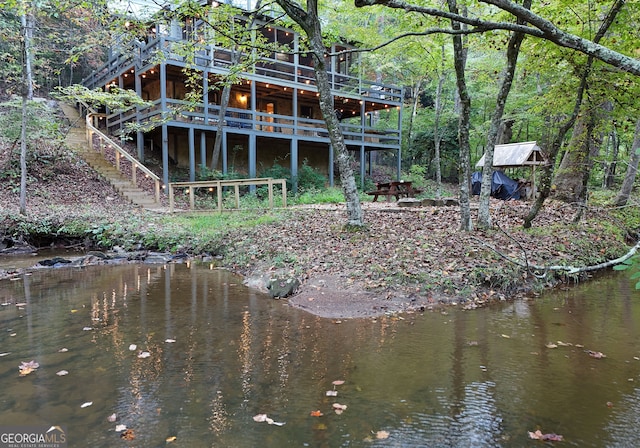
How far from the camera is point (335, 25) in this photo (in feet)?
58.3

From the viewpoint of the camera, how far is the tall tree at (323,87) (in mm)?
8336

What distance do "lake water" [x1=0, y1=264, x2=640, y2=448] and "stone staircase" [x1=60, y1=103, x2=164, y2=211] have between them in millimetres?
9169

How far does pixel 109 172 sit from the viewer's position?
1647cm

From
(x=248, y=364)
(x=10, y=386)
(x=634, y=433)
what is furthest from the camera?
(x=248, y=364)

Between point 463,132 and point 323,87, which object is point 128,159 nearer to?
point 323,87

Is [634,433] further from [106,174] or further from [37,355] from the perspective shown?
[106,174]

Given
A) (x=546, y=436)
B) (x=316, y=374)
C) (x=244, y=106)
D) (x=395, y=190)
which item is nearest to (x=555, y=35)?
(x=546, y=436)

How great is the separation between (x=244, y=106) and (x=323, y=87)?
13671mm

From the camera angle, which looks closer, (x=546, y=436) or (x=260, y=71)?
(x=546, y=436)

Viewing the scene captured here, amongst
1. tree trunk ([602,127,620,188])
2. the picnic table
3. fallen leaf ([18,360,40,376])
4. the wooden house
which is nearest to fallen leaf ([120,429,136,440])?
fallen leaf ([18,360,40,376])

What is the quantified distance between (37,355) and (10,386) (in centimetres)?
71

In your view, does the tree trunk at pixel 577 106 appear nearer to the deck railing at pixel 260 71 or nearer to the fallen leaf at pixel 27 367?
the fallen leaf at pixel 27 367

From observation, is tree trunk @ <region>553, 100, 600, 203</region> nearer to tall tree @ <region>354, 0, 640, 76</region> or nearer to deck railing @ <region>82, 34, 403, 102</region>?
tall tree @ <region>354, 0, 640, 76</region>

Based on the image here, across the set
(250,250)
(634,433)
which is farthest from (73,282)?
(634,433)
